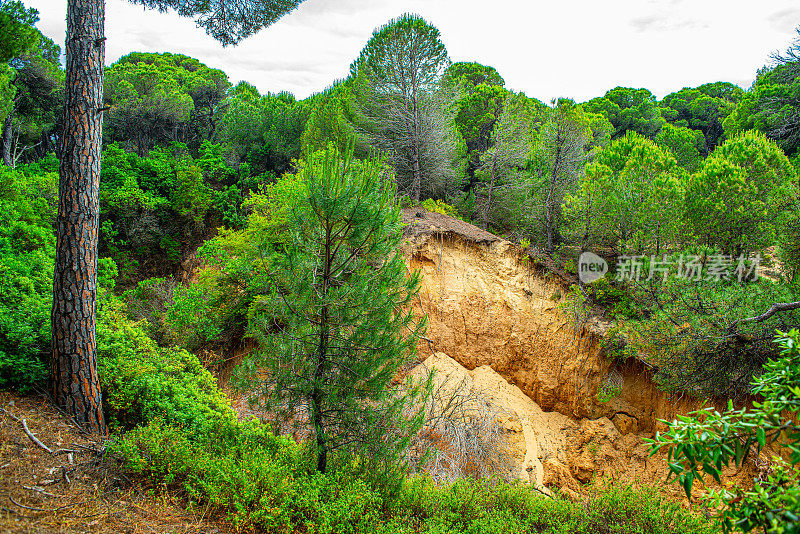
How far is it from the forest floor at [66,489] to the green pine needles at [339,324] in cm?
167

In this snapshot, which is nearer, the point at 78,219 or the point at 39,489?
the point at 39,489

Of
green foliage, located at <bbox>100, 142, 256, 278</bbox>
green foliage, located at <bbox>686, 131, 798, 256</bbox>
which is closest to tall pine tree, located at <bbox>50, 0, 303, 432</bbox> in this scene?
green foliage, located at <bbox>686, 131, 798, 256</bbox>

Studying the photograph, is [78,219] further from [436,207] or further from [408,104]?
[408,104]

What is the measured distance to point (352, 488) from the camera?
551 centimetres

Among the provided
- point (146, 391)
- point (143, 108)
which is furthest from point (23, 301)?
point (143, 108)

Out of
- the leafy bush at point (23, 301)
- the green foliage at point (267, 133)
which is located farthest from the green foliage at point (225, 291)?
the green foliage at point (267, 133)

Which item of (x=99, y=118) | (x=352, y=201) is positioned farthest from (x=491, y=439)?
(x=99, y=118)

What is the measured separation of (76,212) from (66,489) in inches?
137

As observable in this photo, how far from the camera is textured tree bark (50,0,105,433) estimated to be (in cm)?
555

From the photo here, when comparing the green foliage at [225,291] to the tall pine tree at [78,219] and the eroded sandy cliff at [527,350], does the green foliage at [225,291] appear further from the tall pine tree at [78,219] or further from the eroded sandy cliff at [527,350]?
the tall pine tree at [78,219]

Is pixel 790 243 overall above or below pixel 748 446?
above

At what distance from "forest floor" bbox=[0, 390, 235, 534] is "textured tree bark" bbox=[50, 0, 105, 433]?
1.37ft

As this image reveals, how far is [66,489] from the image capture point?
440 centimetres

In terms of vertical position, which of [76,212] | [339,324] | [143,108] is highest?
[143,108]
